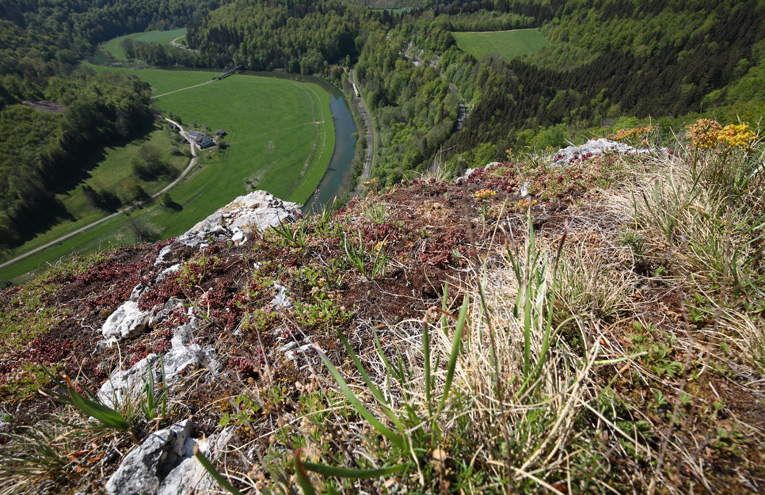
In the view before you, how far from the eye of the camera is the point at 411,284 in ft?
13.9

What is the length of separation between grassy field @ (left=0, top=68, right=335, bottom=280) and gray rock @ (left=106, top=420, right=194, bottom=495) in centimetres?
4615

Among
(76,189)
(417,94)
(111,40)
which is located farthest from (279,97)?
(111,40)

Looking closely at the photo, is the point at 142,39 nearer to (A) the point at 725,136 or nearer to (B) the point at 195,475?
(B) the point at 195,475

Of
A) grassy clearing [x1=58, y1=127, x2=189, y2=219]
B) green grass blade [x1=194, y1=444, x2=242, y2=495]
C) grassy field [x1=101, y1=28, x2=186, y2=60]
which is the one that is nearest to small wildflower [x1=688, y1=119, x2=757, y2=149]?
green grass blade [x1=194, y1=444, x2=242, y2=495]

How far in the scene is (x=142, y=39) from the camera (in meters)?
161

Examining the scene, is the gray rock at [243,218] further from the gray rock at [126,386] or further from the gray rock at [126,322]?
the gray rock at [126,386]

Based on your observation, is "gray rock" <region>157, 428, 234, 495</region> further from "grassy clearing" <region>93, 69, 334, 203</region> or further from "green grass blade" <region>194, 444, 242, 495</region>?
"grassy clearing" <region>93, 69, 334, 203</region>

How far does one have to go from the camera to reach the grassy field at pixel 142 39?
149 meters

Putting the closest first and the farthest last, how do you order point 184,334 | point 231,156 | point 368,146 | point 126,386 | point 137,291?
point 126,386 → point 184,334 → point 137,291 → point 368,146 → point 231,156

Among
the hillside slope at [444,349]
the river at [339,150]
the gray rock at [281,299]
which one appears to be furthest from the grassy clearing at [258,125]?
the gray rock at [281,299]

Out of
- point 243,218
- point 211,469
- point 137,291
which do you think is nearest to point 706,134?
point 211,469

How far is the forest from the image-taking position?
54188mm

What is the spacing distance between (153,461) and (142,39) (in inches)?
8890

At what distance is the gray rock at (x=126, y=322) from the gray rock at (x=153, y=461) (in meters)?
2.47
